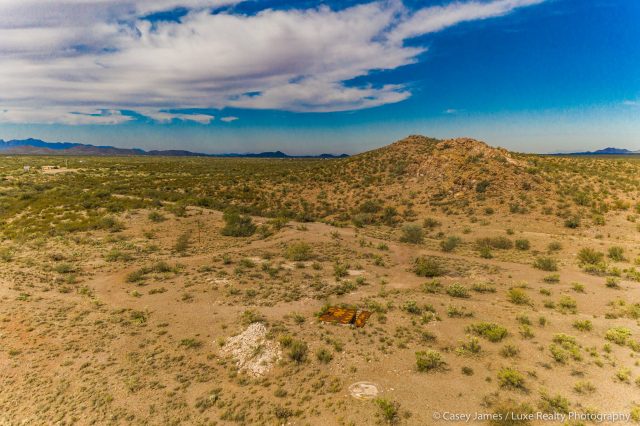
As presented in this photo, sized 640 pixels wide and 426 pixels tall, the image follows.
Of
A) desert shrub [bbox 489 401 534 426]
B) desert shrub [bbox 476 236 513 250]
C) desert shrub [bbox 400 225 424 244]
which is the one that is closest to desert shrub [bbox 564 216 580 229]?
desert shrub [bbox 476 236 513 250]

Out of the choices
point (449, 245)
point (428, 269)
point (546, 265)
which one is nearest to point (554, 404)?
point (428, 269)

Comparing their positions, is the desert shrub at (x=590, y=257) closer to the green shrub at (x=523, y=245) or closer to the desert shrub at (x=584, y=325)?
the green shrub at (x=523, y=245)

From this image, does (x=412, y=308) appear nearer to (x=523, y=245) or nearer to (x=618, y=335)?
(x=618, y=335)

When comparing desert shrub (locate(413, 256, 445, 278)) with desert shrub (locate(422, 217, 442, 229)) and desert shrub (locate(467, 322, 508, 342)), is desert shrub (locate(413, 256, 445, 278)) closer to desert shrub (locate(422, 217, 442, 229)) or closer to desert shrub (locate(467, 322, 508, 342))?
desert shrub (locate(467, 322, 508, 342))

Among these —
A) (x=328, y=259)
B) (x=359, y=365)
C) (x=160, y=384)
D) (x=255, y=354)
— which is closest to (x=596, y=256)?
(x=328, y=259)

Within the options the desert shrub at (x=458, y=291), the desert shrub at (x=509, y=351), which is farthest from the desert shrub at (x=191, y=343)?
the desert shrub at (x=458, y=291)

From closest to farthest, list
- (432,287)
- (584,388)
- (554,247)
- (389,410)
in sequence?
(389,410) → (584,388) → (432,287) → (554,247)
